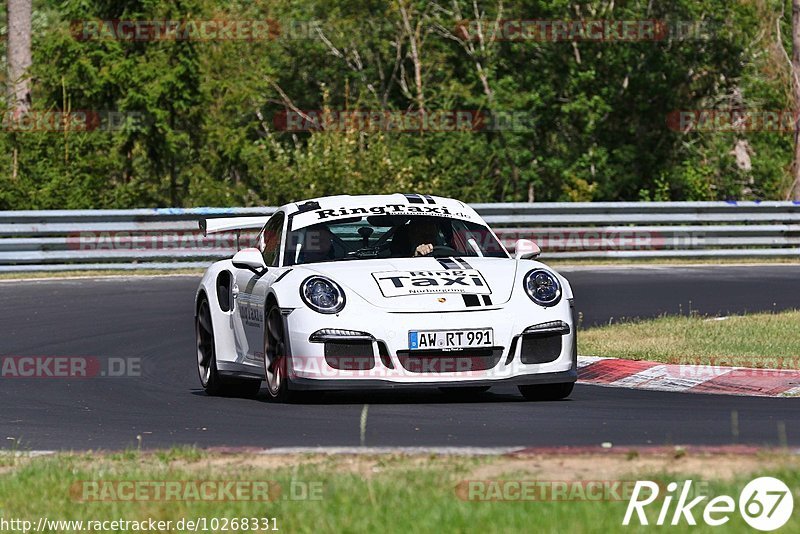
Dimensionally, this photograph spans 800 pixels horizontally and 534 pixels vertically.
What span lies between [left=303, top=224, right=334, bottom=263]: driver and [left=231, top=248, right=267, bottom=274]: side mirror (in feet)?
1.01

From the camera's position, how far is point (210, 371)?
1217 cm

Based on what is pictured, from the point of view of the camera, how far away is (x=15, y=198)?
27.3 meters

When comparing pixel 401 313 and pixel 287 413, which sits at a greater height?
pixel 401 313

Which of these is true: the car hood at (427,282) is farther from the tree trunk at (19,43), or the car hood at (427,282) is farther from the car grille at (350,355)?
the tree trunk at (19,43)

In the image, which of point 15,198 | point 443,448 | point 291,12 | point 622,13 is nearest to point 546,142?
point 622,13

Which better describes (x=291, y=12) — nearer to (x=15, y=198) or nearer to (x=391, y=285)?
(x=15, y=198)

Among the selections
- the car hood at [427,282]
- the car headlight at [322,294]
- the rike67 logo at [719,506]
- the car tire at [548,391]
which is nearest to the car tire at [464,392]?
the car tire at [548,391]

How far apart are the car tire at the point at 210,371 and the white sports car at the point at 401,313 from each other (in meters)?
0.43

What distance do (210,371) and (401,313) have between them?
2429mm

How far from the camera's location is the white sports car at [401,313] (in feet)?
33.6

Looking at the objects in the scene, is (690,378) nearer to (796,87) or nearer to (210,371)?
(210,371)

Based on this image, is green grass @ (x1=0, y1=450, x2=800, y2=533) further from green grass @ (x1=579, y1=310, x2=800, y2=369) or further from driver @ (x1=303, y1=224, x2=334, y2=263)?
green grass @ (x1=579, y1=310, x2=800, y2=369)

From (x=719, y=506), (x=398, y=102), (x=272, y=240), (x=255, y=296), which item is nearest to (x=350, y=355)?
(x=255, y=296)

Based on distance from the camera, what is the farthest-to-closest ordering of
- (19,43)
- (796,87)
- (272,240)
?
(19,43) → (796,87) → (272,240)
